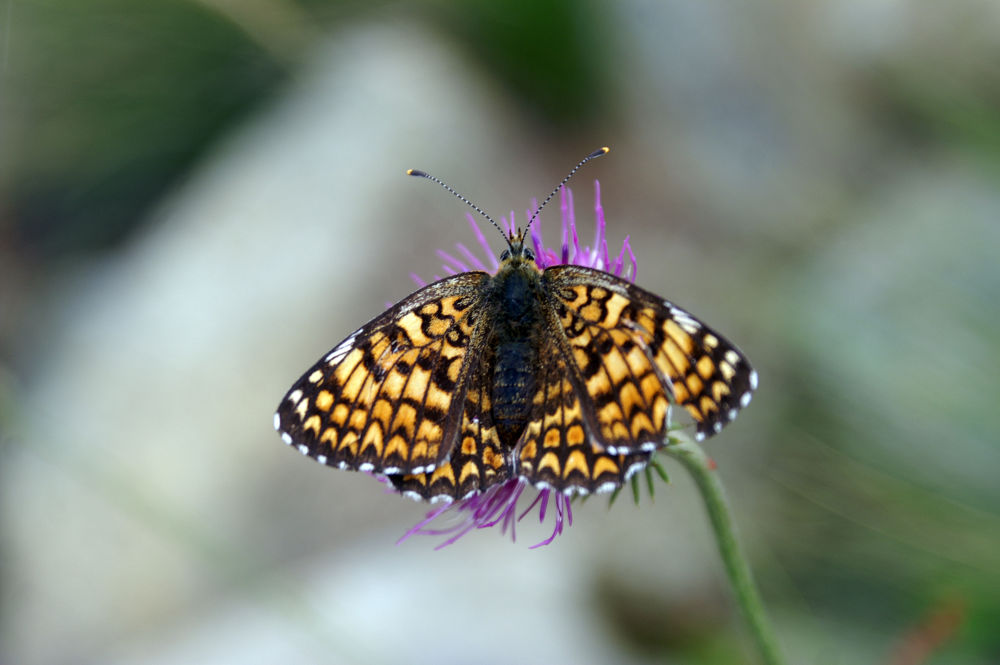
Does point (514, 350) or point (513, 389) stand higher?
point (514, 350)

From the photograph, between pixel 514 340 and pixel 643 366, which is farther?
pixel 514 340

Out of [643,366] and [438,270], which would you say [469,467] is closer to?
[643,366]

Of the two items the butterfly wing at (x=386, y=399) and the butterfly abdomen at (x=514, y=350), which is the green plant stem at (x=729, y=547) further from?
the butterfly wing at (x=386, y=399)

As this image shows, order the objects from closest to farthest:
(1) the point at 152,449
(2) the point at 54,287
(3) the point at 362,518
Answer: (3) the point at 362,518 → (1) the point at 152,449 → (2) the point at 54,287

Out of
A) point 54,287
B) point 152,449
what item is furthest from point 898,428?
point 54,287

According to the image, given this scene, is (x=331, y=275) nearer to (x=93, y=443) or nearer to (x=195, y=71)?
(x=93, y=443)

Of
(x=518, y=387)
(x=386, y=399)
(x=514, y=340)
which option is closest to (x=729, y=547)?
(x=518, y=387)
